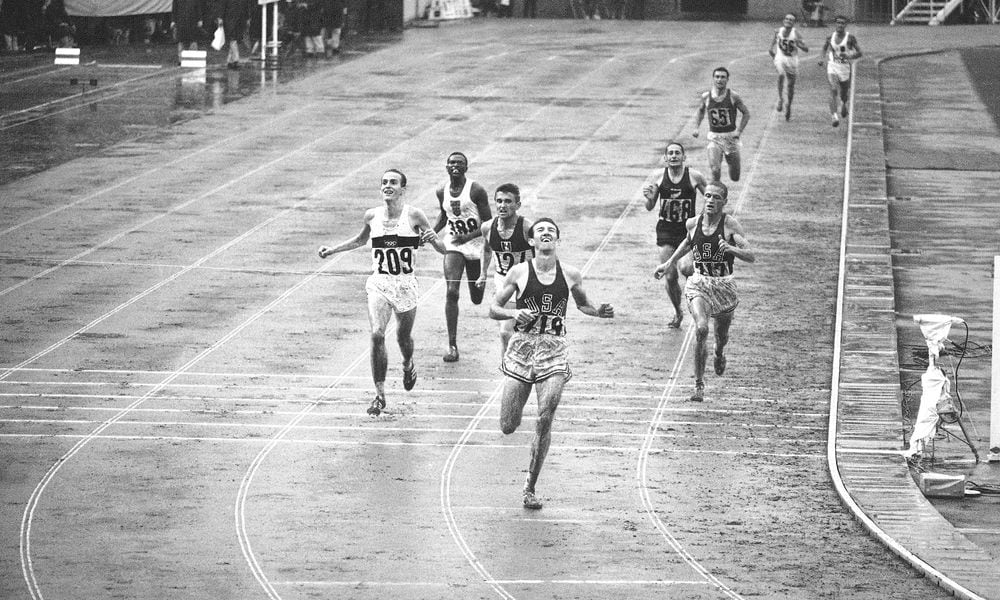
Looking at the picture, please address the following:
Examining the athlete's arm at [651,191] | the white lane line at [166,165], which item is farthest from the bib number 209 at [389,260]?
the white lane line at [166,165]

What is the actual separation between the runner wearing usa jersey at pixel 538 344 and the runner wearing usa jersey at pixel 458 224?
3.55 m

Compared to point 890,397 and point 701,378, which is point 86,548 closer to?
point 701,378

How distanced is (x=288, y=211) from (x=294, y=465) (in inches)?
499

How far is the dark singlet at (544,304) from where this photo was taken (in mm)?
13203

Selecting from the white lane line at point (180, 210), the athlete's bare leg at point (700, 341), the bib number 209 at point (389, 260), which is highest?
the bib number 209 at point (389, 260)

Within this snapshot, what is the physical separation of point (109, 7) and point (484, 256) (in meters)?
31.4

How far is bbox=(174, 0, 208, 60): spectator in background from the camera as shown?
43875 millimetres

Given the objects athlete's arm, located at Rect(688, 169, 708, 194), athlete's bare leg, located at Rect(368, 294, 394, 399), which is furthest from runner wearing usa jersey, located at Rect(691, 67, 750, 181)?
athlete's bare leg, located at Rect(368, 294, 394, 399)

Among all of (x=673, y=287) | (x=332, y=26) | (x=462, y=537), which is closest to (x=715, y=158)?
(x=673, y=287)

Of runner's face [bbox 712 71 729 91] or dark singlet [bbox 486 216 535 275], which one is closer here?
dark singlet [bbox 486 216 535 275]

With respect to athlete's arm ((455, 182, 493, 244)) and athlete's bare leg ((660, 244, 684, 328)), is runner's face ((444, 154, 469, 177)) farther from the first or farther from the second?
athlete's bare leg ((660, 244, 684, 328))

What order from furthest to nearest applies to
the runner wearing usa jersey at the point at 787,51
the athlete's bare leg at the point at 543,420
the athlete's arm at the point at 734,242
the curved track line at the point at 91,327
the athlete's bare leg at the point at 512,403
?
the runner wearing usa jersey at the point at 787,51
the athlete's arm at the point at 734,242
the athlete's bare leg at the point at 512,403
the athlete's bare leg at the point at 543,420
the curved track line at the point at 91,327

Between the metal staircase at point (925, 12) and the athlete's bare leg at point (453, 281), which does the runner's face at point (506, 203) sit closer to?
the athlete's bare leg at point (453, 281)

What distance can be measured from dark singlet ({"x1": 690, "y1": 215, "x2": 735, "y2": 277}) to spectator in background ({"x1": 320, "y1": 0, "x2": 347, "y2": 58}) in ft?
99.0
